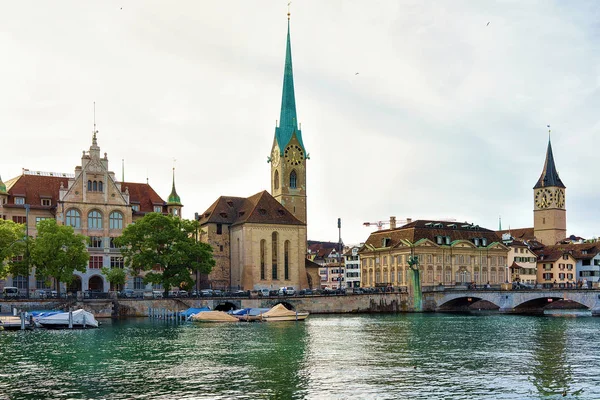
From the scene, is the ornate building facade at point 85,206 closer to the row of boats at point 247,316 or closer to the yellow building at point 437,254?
the row of boats at point 247,316

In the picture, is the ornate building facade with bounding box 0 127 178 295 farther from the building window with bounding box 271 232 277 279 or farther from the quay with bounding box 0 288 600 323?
the building window with bounding box 271 232 277 279

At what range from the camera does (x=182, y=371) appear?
4284 centimetres

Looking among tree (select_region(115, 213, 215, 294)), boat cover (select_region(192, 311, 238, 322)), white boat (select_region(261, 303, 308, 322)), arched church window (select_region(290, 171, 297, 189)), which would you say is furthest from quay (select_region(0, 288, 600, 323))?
arched church window (select_region(290, 171, 297, 189))

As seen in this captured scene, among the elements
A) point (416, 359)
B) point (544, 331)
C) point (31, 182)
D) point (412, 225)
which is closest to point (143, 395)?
point (416, 359)

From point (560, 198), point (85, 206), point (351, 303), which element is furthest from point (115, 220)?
point (560, 198)

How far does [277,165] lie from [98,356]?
96.1m

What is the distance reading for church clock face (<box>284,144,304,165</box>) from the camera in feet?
470

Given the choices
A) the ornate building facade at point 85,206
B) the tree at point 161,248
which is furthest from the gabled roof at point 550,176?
the tree at point 161,248

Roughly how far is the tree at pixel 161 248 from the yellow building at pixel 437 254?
4086 centimetres

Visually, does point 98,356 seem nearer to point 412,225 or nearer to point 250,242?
point 250,242

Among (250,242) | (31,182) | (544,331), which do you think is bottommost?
(544,331)

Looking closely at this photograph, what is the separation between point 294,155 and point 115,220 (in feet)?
144

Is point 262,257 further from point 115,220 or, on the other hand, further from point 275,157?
point 275,157

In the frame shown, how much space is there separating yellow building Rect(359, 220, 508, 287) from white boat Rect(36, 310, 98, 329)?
61.8m
